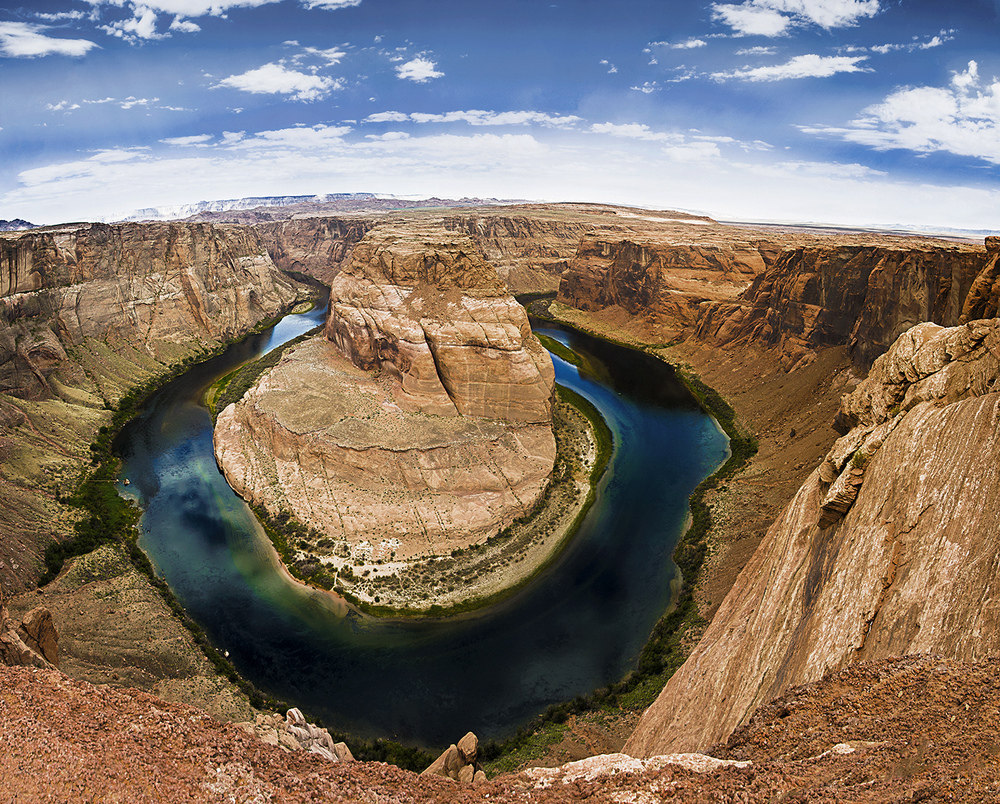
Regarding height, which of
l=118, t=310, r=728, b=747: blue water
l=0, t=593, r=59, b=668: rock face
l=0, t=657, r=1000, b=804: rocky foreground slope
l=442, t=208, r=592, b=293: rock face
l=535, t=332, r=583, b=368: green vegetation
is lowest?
l=118, t=310, r=728, b=747: blue water

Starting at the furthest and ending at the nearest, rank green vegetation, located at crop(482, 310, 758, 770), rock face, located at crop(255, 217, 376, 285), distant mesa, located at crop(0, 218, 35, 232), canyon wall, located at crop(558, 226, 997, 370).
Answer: distant mesa, located at crop(0, 218, 35, 232) < rock face, located at crop(255, 217, 376, 285) < canyon wall, located at crop(558, 226, 997, 370) < green vegetation, located at crop(482, 310, 758, 770)

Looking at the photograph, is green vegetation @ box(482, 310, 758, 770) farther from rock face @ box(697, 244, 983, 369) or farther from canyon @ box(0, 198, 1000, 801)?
rock face @ box(697, 244, 983, 369)

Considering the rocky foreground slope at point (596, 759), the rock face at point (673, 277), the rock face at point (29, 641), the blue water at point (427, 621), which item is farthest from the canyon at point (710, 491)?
the blue water at point (427, 621)

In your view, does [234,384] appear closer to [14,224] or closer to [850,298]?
[850,298]

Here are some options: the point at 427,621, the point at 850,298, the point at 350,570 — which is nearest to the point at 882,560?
the point at 427,621

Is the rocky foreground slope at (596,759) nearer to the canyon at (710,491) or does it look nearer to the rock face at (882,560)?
the canyon at (710,491)

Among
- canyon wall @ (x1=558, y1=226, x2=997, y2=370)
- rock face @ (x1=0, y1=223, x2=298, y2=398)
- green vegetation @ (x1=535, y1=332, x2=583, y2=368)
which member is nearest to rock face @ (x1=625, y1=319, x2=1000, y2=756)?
canyon wall @ (x1=558, y1=226, x2=997, y2=370)
